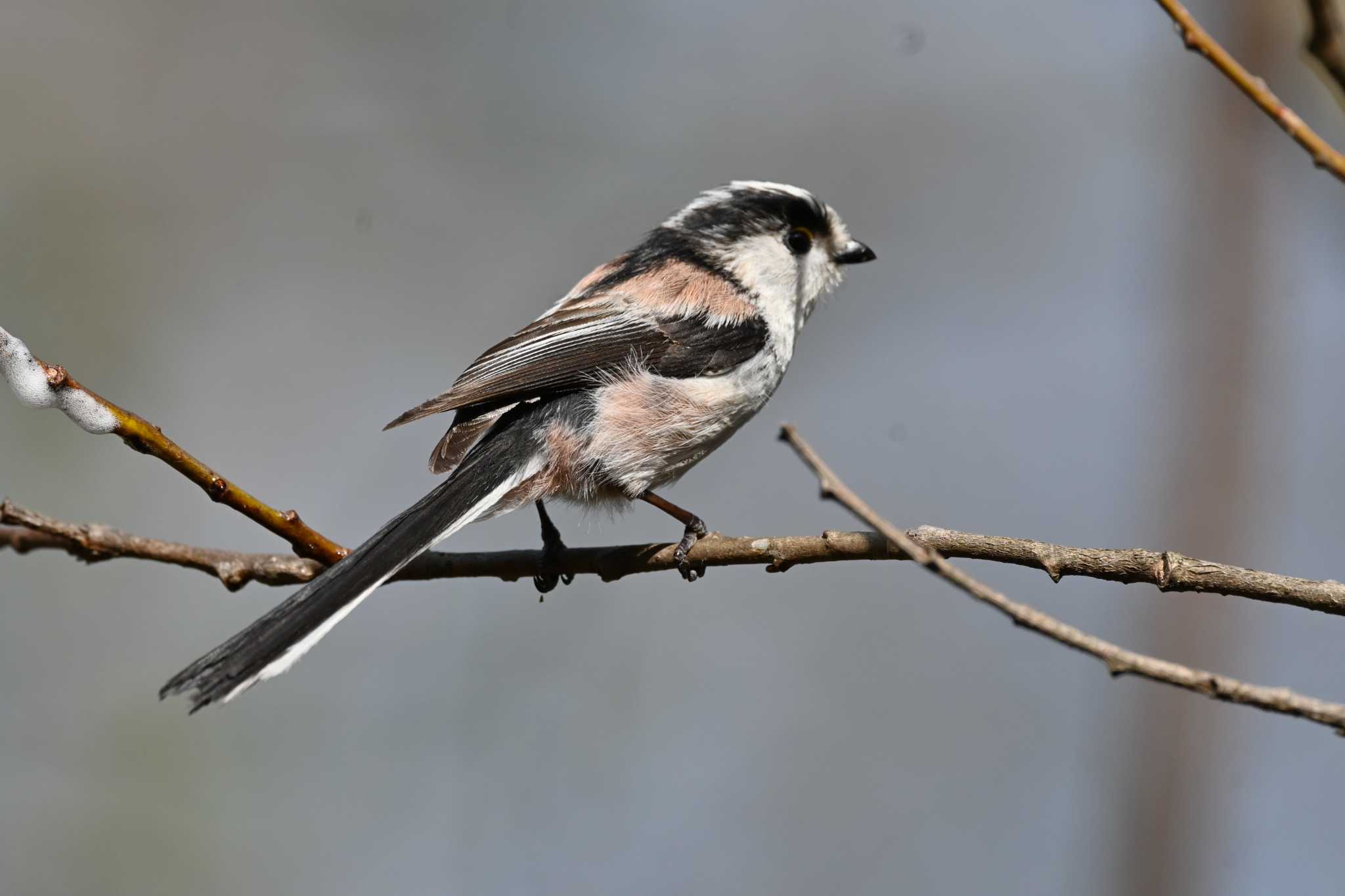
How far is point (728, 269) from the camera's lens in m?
3.91

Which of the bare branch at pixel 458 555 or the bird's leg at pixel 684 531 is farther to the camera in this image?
the bird's leg at pixel 684 531

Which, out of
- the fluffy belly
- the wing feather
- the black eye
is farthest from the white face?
the fluffy belly

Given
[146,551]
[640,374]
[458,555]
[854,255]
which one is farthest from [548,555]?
[854,255]

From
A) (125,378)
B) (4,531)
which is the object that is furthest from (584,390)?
(125,378)

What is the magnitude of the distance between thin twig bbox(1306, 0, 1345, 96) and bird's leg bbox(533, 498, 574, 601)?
204 cm

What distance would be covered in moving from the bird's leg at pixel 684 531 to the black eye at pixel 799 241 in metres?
1.08

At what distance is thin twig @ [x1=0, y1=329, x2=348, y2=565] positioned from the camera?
209cm

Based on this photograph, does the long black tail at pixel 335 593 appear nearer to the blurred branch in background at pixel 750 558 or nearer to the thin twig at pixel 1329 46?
the blurred branch in background at pixel 750 558

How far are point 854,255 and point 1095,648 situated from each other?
105 inches

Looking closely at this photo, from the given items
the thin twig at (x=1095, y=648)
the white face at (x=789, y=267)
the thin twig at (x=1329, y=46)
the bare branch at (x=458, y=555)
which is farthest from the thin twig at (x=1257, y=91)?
the white face at (x=789, y=267)

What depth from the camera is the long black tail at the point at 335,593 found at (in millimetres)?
2242

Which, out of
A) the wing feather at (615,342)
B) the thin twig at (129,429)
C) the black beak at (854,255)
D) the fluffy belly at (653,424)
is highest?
the black beak at (854,255)

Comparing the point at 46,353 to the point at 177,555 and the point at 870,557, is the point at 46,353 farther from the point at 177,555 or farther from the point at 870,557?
the point at 870,557

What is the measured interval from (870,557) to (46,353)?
446 centimetres
